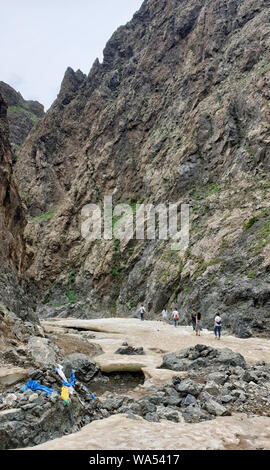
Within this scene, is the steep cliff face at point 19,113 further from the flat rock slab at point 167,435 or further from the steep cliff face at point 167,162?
the flat rock slab at point 167,435

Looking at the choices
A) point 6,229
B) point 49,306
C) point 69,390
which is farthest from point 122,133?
point 69,390

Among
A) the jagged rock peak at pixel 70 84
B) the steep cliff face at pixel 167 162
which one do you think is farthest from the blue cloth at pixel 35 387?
the jagged rock peak at pixel 70 84

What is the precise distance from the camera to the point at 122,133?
62.4m

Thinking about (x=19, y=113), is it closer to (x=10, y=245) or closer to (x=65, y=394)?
(x=10, y=245)

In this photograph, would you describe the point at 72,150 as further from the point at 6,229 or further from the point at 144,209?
the point at 6,229

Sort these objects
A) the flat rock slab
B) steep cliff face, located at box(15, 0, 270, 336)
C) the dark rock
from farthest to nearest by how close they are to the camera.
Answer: steep cliff face, located at box(15, 0, 270, 336) < the dark rock < the flat rock slab

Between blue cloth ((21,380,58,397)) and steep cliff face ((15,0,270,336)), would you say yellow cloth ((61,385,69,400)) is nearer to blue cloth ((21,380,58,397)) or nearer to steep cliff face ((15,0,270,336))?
blue cloth ((21,380,58,397))

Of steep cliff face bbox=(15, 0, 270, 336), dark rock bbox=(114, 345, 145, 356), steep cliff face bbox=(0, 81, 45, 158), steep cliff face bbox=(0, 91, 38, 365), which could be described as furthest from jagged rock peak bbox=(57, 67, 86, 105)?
dark rock bbox=(114, 345, 145, 356)
